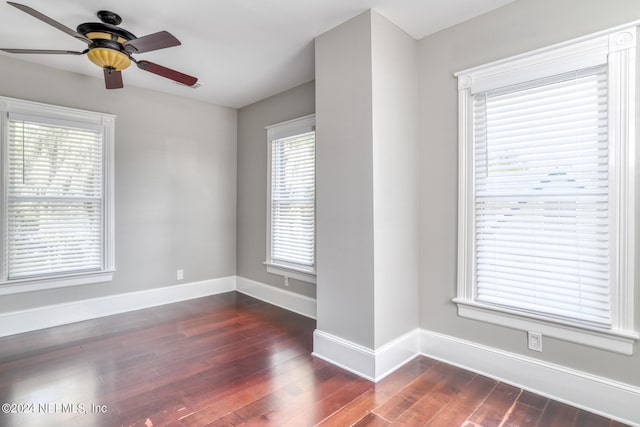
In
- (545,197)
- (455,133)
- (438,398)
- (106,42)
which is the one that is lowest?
(438,398)

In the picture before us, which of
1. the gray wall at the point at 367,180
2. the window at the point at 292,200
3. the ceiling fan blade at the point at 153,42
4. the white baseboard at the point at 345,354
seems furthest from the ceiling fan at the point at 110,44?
→ the white baseboard at the point at 345,354

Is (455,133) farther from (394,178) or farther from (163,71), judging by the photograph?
(163,71)

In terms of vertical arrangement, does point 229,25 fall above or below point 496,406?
above

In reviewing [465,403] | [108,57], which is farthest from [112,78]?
[465,403]

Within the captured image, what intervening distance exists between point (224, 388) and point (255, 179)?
9.44ft

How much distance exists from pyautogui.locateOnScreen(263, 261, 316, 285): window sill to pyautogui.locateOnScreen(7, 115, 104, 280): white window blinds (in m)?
1.91

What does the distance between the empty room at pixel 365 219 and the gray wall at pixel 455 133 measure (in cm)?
1

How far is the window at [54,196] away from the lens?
127 inches

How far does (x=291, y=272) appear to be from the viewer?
4.07 m

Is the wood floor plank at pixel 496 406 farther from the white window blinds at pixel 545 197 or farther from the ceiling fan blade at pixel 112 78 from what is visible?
the ceiling fan blade at pixel 112 78

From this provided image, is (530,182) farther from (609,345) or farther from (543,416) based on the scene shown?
(543,416)

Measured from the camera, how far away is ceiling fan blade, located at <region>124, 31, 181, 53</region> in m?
2.22

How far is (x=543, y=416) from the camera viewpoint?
1.99 m

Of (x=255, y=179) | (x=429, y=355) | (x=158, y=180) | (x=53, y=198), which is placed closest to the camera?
(x=429, y=355)
